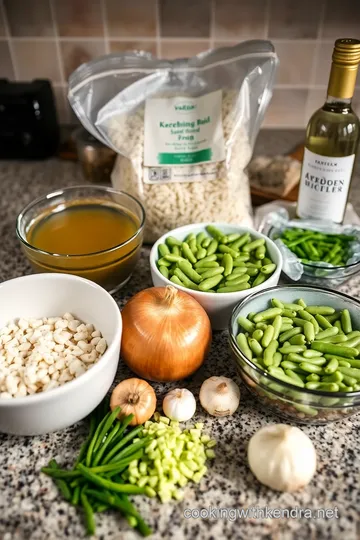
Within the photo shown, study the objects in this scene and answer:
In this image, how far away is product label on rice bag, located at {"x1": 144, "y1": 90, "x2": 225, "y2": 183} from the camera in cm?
112

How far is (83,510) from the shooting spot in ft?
2.18

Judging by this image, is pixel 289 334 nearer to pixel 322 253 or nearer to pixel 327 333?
pixel 327 333

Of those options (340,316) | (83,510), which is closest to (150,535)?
(83,510)

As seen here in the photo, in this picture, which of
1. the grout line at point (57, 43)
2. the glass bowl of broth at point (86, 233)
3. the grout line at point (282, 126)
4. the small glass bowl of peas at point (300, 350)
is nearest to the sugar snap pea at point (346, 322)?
the small glass bowl of peas at point (300, 350)

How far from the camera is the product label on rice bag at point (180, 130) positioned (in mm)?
1120

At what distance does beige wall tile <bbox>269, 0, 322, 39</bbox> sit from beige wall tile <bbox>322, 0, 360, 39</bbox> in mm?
29

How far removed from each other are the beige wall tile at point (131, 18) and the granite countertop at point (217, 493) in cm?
106

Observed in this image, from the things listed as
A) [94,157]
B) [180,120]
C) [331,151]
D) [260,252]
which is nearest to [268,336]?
[260,252]

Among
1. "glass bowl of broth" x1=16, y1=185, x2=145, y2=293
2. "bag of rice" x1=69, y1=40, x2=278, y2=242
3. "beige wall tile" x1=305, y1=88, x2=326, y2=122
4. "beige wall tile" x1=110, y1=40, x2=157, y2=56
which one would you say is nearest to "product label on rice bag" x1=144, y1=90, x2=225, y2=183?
"bag of rice" x1=69, y1=40, x2=278, y2=242

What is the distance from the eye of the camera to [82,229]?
1.07m

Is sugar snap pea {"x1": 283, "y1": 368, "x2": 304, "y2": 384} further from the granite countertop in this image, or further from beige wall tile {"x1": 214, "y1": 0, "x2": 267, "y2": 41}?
beige wall tile {"x1": 214, "y1": 0, "x2": 267, "y2": 41}

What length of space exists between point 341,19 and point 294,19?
14 cm

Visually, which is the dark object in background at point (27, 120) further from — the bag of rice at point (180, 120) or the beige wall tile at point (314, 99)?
the beige wall tile at point (314, 99)

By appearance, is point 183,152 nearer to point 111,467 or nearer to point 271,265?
point 271,265
